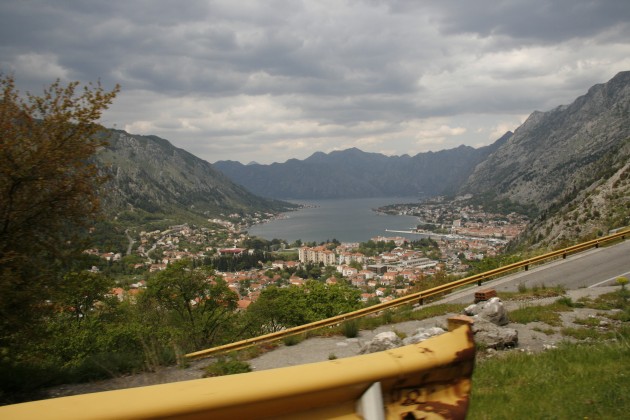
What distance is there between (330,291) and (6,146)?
18.0 meters

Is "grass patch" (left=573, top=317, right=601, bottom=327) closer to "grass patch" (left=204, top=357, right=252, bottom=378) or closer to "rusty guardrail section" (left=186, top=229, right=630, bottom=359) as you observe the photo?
"rusty guardrail section" (left=186, top=229, right=630, bottom=359)

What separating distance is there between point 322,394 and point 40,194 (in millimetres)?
7256

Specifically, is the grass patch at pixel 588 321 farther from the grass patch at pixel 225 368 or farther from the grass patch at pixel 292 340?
the grass patch at pixel 225 368

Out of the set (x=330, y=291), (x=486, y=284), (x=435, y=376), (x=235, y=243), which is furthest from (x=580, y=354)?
(x=235, y=243)

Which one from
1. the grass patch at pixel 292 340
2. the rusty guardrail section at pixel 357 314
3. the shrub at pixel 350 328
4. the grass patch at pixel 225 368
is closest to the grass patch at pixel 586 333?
the shrub at pixel 350 328

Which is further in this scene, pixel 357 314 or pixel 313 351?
pixel 357 314

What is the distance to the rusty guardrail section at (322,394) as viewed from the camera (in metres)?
1.83

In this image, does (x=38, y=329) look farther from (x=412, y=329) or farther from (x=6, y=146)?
(x=412, y=329)

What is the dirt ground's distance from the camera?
25.3ft

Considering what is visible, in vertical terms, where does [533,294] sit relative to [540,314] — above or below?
below

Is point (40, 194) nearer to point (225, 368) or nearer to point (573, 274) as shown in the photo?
point (225, 368)

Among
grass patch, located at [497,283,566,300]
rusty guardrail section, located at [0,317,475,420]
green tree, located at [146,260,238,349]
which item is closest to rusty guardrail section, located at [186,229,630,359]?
grass patch, located at [497,283,566,300]

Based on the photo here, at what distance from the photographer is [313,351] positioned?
1009 centimetres

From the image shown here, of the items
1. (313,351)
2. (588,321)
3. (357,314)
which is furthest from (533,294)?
(313,351)
